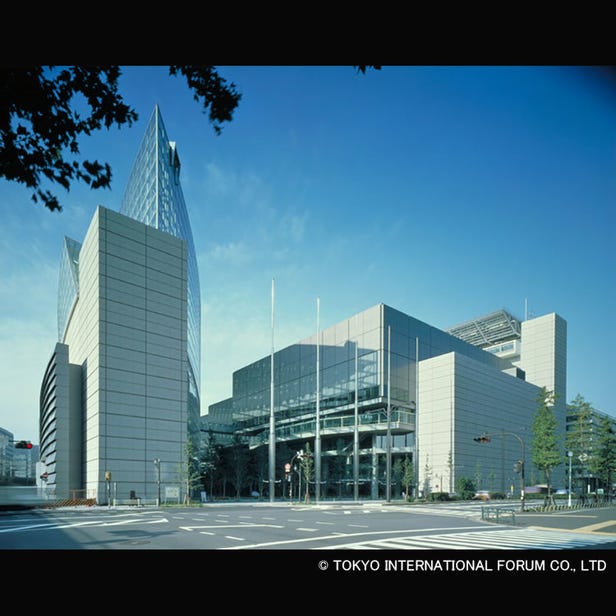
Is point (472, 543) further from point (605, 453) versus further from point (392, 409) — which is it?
point (605, 453)

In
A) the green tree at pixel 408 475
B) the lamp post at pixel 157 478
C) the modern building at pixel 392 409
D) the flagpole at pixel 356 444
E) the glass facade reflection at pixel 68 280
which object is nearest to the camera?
the lamp post at pixel 157 478

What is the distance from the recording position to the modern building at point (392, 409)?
6925 centimetres

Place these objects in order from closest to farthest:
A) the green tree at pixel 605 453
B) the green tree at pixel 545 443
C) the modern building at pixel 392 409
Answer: the green tree at pixel 545 443 → the green tree at pixel 605 453 → the modern building at pixel 392 409

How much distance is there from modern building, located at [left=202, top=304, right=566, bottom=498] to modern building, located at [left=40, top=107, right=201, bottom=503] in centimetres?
1379

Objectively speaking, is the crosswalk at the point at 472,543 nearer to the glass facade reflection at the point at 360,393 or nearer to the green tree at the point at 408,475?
the glass facade reflection at the point at 360,393

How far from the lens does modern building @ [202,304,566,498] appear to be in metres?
69.2

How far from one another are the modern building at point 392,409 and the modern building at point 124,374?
13.8 metres

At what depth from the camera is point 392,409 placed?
7056 centimetres

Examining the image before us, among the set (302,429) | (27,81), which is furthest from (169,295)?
(27,81)

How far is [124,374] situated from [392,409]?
118 feet

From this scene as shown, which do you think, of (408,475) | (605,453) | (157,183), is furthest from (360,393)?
(157,183)

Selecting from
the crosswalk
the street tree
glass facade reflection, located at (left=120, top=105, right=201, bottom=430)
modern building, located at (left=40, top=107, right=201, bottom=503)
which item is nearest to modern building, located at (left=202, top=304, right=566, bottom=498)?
the street tree

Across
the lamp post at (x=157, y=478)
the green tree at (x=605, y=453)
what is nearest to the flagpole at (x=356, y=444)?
the lamp post at (x=157, y=478)
